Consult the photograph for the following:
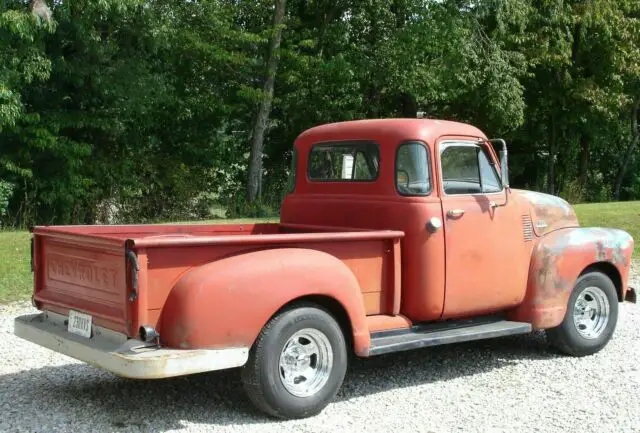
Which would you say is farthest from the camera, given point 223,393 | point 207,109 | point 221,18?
point 207,109

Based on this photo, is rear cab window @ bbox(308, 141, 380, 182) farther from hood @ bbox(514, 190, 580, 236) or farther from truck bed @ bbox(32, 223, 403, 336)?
hood @ bbox(514, 190, 580, 236)

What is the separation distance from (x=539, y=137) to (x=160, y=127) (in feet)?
45.6

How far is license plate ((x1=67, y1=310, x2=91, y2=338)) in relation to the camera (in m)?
4.99

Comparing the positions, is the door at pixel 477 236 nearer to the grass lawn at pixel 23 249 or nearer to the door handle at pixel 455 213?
the door handle at pixel 455 213

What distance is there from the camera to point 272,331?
15.8ft

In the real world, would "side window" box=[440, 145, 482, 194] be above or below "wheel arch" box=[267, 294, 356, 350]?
above

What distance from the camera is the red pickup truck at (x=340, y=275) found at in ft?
15.1

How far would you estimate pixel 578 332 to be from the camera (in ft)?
22.2

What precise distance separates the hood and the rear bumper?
3027mm

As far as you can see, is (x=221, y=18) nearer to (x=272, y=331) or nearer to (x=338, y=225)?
(x=338, y=225)

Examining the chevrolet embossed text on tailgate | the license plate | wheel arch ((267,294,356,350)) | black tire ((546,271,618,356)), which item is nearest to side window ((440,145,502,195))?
black tire ((546,271,618,356))

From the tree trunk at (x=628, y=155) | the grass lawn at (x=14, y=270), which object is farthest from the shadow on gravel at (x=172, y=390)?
the tree trunk at (x=628, y=155)

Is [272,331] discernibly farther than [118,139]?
No

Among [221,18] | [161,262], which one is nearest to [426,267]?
[161,262]
